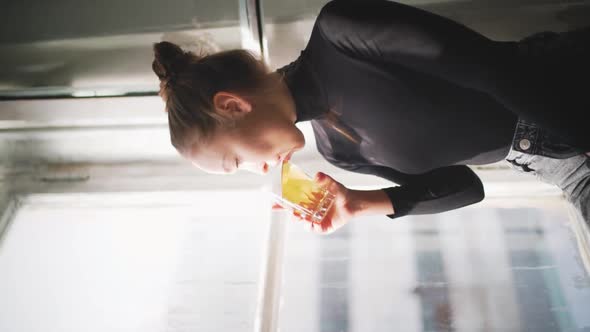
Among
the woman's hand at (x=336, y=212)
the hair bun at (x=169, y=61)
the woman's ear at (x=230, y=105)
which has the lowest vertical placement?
the woman's hand at (x=336, y=212)

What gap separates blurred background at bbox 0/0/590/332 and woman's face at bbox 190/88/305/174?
40 centimetres

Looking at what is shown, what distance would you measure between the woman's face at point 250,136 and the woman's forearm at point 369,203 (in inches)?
7.8

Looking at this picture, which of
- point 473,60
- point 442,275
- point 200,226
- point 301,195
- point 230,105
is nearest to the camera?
point 473,60

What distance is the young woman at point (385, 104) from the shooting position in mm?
646

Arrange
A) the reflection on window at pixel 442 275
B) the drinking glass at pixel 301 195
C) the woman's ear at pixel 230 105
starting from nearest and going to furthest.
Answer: the woman's ear at pixel 230 105
the drinking glass at pixel 301 195
the reflection on window at pixel 442 275

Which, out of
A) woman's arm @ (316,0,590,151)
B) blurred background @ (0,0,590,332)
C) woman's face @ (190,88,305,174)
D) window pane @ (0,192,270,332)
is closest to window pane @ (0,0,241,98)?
blurred background @ (0,0,590,332)

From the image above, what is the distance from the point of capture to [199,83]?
2.54 feet

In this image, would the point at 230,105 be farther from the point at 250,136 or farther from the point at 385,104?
the point at 385,104

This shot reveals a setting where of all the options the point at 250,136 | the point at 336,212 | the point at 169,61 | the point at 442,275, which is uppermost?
the point at 169,61

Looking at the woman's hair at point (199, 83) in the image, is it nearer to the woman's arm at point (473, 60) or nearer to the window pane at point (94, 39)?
the woman's arm at point (473, 60)

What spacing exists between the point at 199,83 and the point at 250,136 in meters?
0.13

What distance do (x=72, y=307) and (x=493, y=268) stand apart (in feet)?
3.82

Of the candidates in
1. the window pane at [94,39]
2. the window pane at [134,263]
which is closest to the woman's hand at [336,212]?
the window pane at [134,263]

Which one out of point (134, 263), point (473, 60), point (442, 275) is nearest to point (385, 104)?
point (473, 60)
